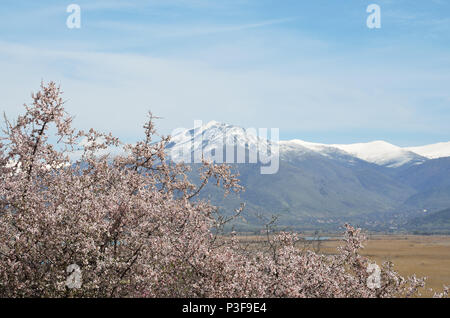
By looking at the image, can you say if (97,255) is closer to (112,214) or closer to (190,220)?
(112,214)

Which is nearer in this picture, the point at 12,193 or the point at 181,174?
the point at 12,193

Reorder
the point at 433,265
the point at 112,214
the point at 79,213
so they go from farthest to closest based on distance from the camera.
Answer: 1. the point at 433,265
2. the point at 112,214
3. the point at 79,213

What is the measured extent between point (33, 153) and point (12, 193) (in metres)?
2.14

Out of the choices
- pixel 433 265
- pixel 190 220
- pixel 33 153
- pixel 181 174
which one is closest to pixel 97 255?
pixel 190 220

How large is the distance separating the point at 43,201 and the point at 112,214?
1848 millimetres

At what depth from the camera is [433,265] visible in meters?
142

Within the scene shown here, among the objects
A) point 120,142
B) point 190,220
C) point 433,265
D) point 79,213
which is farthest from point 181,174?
point 433,265

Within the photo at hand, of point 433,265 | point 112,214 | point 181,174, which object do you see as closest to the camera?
point 112,214

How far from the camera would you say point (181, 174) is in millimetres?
15500

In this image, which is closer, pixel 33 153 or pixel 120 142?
pixel 33 153
